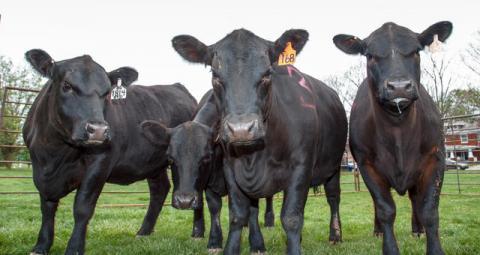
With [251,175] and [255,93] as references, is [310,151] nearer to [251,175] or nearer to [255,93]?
[251,175]

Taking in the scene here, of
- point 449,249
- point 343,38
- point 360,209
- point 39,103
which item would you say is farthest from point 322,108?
point 360,209

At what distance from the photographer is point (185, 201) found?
4617mm

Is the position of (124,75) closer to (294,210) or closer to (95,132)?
(95,132)

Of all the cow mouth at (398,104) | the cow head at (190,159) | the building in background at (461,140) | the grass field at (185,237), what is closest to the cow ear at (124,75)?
the cow head at (190,159)

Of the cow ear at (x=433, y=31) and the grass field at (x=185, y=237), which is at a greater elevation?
the cow ear at (x=433, y=31)

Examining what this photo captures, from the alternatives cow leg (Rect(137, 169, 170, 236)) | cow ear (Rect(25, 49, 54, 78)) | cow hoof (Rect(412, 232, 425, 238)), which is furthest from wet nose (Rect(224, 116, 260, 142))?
cow hoof (Rect(412, 232, 425, 238))

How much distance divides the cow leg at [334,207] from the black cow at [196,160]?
1.34m

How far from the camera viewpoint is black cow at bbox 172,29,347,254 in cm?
377

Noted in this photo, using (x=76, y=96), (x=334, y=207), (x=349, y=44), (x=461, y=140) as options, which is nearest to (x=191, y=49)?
(x=76, y=96)

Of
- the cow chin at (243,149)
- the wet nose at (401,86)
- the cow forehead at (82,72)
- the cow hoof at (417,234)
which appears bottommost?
the cow hoof at (417,234)

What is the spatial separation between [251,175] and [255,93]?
0.97 metres

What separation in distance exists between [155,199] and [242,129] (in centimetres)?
427

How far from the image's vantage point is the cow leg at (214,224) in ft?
18.1

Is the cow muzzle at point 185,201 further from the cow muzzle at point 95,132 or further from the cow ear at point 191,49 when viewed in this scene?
the cow ear at point 191,49
